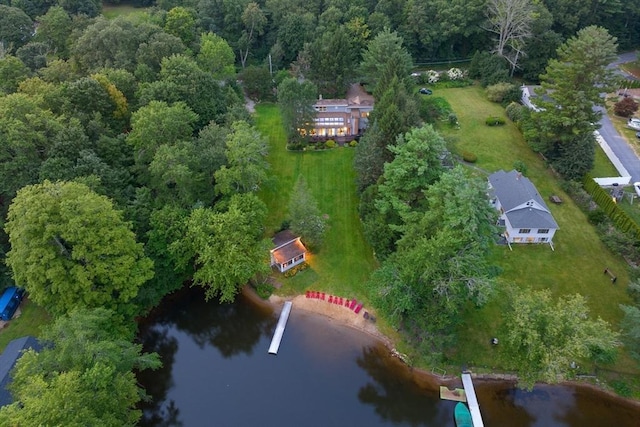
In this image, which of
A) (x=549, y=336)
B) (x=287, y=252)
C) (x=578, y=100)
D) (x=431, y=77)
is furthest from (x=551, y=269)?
(x=431, y=77)

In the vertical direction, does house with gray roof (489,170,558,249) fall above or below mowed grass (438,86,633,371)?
above

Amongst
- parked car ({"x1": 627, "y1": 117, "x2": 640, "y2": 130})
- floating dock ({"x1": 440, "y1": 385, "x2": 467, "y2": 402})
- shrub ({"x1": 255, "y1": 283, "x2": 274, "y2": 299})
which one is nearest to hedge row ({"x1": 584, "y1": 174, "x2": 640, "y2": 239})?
parked car ({"x1": 627, "y1": 117, "x2": 640, "y2": 130})

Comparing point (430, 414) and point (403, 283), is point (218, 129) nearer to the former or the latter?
point (403, 283)

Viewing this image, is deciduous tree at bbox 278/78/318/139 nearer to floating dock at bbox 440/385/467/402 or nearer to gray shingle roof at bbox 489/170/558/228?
gray shingle roof at bbox 489/170/558/228

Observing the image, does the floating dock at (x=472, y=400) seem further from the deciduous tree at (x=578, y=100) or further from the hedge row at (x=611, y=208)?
the deciduous tree at (x=578, y=100)

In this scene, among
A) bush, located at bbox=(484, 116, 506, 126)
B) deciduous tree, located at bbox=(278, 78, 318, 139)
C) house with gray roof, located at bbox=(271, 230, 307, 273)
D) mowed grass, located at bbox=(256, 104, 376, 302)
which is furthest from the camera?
bush, located at bbox=(484, 116, 506, 126)

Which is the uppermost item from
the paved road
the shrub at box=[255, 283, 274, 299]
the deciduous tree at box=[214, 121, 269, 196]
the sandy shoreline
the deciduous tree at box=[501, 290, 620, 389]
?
the deciduous tree at box=[214, 121, 269, 196]
